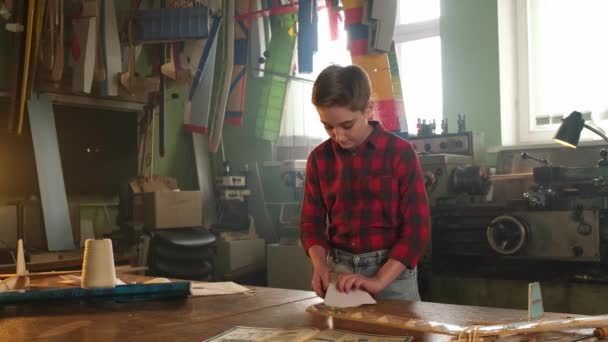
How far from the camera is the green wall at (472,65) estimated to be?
12.5 feet

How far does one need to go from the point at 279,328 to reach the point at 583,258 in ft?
5.73

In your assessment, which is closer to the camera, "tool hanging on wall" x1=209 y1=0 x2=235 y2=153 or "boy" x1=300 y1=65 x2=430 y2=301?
"boy" x1=300 y1=65 x2=430 y2=301

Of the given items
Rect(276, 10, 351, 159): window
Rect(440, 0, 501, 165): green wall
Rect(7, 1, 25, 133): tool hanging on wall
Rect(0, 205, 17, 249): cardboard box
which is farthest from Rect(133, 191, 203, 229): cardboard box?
Rect(440, 0, 501, 165): green wall

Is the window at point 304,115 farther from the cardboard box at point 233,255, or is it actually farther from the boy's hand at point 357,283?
the boy's hand at point 357,283

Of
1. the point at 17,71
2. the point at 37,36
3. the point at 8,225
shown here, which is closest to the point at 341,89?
the point at 37,36

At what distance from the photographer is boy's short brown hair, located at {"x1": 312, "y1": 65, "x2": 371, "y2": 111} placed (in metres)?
1.62

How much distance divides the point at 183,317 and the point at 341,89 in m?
0.70

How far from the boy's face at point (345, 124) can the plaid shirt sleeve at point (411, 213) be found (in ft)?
0.44

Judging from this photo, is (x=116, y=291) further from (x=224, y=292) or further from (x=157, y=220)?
(x=157, y=220)

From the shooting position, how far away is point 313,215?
1.83m

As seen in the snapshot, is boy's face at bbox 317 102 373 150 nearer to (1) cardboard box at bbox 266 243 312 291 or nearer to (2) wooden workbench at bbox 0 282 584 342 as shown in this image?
(2) wooden workbench at bbox 0 282 584 342

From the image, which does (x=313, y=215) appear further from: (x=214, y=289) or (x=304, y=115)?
(x=304, y=115)

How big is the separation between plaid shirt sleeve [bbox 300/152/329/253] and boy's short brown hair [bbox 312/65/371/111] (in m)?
0.29

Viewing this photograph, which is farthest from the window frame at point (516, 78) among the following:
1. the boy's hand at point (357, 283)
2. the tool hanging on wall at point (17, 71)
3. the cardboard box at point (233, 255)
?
the tool hanging on wall at point (17, 71)
